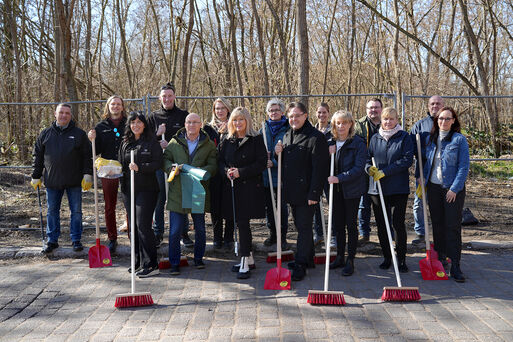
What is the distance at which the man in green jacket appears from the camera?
5.77 meters

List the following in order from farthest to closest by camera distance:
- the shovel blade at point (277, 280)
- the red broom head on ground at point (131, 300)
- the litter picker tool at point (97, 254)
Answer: the litter picker tool at point (97, 254) < the shovel blade at point (277, 280) < the red broom head on ground at point (131, 300)

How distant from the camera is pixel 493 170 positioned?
12.6 meters

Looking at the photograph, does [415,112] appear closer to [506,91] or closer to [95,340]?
[95,340]

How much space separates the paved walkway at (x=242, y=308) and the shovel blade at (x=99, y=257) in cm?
12

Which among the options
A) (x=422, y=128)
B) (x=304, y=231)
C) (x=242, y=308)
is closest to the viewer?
(x=242, y=308)

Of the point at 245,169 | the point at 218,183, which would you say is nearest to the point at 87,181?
the point at 218,183

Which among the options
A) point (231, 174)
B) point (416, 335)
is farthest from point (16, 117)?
point (416, 335)

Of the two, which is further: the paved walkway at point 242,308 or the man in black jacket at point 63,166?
the man in black jacket at point 63,166

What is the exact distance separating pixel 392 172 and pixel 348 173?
0.53 meters

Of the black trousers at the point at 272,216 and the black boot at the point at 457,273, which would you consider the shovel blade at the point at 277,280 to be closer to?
the black trousers at the point at 272,216

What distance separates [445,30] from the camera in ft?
68.0

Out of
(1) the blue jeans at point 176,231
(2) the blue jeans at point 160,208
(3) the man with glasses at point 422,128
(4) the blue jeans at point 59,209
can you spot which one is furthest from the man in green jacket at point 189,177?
(3) the man with glasses at point 422,128

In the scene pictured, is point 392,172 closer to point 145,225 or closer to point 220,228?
point 220,228

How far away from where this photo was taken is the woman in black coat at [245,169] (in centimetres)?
568
